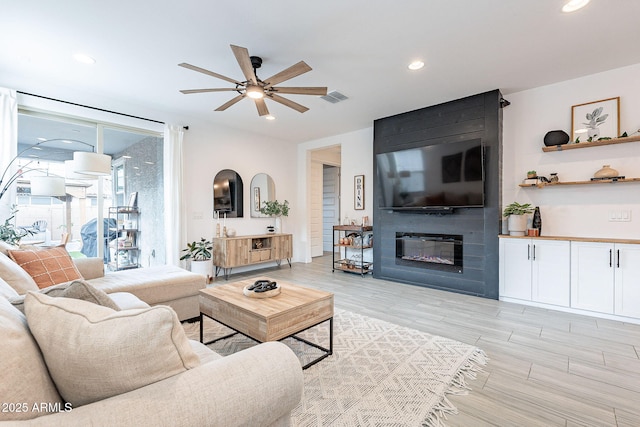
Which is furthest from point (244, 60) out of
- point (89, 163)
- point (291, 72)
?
point (89, 163)

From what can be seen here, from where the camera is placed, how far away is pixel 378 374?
2.06 meters

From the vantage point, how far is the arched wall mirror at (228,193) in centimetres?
538

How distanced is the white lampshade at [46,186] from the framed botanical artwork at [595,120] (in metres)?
6.14

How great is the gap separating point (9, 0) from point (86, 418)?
316cm

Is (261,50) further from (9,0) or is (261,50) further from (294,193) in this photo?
(294,193)

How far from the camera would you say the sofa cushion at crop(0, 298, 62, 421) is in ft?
2.24

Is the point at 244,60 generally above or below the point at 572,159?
above

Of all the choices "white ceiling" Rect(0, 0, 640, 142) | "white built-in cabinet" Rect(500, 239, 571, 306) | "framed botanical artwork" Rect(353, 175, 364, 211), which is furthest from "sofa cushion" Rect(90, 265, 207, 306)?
"white built-in cabinet" Rect(500, 239, 571, 306)

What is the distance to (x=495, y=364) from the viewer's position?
2205mm

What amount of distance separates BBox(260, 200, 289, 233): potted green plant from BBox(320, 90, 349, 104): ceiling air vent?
264cm

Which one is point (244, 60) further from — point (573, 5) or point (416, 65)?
point (573, 5)

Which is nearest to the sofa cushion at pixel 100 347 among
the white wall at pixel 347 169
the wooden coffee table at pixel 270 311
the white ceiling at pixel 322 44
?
the wooden coffee table at pixel 270 311

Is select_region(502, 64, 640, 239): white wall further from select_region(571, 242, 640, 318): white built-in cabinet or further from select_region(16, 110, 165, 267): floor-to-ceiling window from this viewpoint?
select_region(16, 110, 165, 267): floor-to-ceiling window

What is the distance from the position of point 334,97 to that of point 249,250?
3040 millimetres
